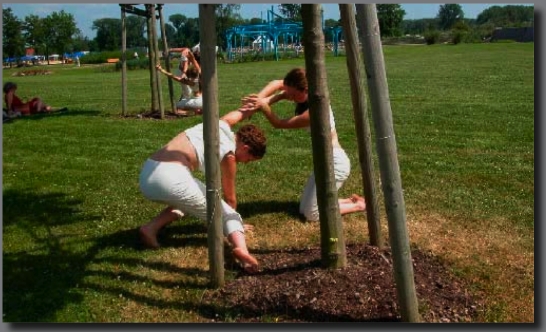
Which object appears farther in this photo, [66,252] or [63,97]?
[63,97]

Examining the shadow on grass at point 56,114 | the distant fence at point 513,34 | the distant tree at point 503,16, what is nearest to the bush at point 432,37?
the distant fence at point 513,34

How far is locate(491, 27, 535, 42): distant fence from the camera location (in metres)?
69.6

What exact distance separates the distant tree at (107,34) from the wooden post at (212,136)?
97.1m

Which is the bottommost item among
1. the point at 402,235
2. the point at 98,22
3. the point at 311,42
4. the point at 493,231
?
the point at 493,231

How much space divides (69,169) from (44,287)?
13.9ft

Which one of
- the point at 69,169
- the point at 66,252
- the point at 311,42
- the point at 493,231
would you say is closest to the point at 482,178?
the point at 493,231

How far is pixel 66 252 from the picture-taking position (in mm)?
5277

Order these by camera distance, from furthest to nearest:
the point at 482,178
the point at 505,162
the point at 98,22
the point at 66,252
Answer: the point at 98,22
the point at 505,162
the point at 482,178
the point at 66,252

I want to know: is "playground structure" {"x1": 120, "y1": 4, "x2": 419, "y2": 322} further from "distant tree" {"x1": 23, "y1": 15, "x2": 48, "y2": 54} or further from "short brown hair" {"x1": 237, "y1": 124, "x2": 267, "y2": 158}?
"distant tree" {"x1": 23, "y1": 15, "x2": 48, "y2": 54}

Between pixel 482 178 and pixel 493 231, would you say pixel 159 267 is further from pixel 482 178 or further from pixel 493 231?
pixel 482 178

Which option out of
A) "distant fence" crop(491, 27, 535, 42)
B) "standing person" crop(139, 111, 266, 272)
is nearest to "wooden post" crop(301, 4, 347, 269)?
"standing person" crop(139, 111, 266, 272)

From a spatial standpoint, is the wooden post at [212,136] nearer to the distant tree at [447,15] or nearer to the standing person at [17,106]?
the standing person at [17,106]

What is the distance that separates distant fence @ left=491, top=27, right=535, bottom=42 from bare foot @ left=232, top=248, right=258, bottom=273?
70348mm

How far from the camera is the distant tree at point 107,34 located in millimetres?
98312
